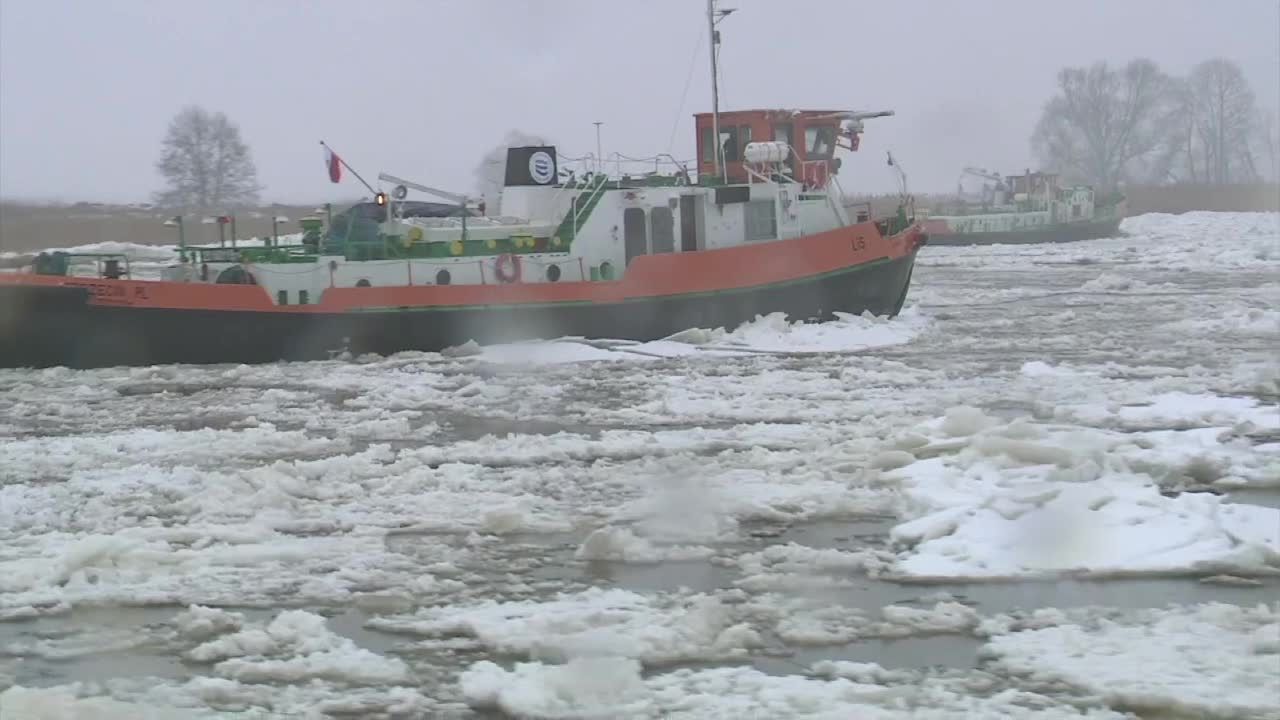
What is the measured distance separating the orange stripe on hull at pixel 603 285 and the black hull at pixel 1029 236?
2928 centimetres

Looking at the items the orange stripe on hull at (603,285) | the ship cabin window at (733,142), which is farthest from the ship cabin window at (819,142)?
the orange stripe on hull at (603,285)

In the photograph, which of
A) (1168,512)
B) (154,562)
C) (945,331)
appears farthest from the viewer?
(945,331)

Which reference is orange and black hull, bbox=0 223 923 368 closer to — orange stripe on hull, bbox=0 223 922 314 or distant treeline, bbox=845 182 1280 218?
orange stripe on hull, bbox=0 223 922 314

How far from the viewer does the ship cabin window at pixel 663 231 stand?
667 inches

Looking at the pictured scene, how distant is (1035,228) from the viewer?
151 feet

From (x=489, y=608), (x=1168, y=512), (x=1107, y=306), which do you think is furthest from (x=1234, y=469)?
(x=1107, y=306)

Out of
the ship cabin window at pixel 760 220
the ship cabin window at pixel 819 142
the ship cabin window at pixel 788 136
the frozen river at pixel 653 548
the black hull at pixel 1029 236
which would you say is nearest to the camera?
the frozen river at pixel 653 548

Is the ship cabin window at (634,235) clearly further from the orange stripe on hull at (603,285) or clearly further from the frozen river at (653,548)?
the frozen river at (653,548)

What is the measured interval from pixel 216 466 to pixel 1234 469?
6568 millimetres

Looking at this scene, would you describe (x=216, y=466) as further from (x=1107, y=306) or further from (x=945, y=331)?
(x=1107, y=306)

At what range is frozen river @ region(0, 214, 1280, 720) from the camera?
498cm

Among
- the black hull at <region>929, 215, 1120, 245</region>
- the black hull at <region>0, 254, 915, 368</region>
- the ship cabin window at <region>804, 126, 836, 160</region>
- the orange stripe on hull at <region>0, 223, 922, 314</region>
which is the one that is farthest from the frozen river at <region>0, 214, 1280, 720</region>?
the black hull at <region>929, 215, 1120, 245</region>

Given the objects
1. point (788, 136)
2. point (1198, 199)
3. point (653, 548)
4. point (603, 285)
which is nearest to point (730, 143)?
point (788, 136)

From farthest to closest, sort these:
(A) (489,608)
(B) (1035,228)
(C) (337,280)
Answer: (B) (1035,228) < (C) (337,280) < (A) (489,608)
